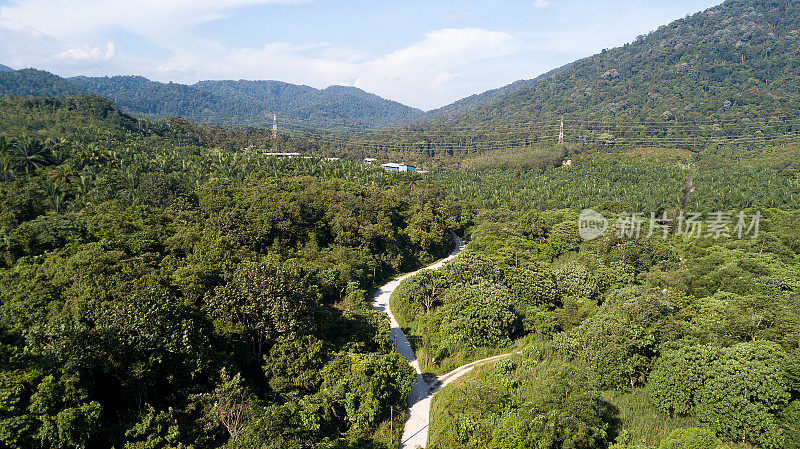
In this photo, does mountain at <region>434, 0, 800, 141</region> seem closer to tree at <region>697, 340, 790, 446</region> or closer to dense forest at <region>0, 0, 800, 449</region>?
dense forest at <region>0, 0, 800, 449</region>

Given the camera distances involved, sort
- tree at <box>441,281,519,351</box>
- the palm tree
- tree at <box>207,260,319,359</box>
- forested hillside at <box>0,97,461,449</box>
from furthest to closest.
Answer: the palm tree < tree at <box>441,281,519,351</box> < tree at <box>207,260,319,359</box> < forested hillside at <box>0,97,461,449</box>

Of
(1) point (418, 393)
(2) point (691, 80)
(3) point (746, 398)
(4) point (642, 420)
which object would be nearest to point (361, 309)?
(1) point (418, 393)

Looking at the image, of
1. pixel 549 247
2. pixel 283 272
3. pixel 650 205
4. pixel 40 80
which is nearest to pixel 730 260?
pixel 549 247

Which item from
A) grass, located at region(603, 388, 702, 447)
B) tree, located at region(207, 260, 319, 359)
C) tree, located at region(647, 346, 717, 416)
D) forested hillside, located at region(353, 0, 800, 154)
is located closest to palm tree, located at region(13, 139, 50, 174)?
tree, located at region(207, 260, 319, 359)

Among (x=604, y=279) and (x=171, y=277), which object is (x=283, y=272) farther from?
(x=604, y=279)

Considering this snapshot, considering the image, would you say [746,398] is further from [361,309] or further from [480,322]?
[361,309]
